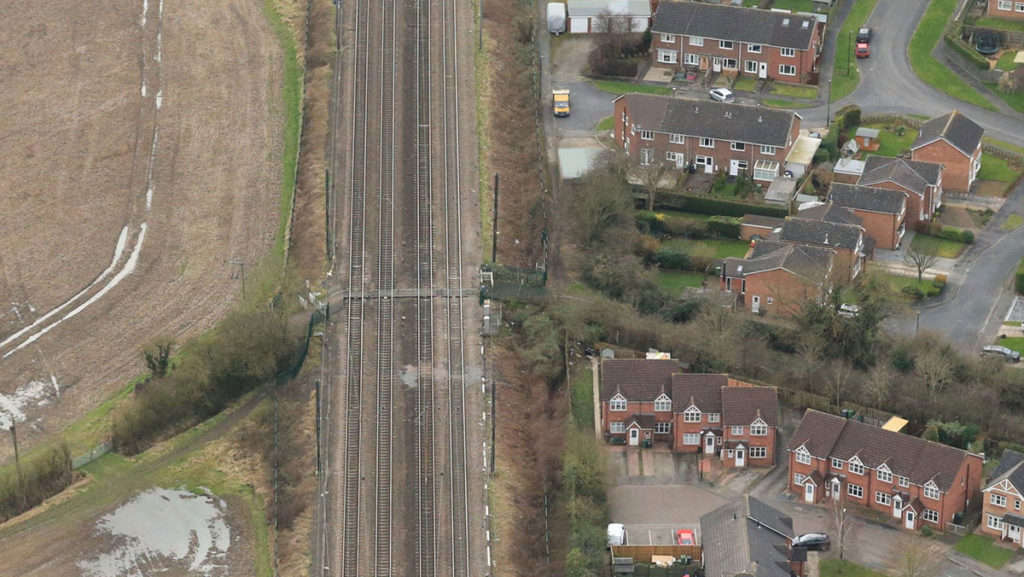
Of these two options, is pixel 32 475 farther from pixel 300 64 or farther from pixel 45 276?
pixel 300 64

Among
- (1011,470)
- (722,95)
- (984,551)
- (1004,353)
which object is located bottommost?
(984,551)

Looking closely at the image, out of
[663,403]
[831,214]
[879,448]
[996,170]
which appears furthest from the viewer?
[996,170]

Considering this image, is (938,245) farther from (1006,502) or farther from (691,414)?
(1006,502)

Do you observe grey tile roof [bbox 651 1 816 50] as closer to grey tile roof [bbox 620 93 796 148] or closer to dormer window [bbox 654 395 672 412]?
grey tile roof [bbox 620 93 796 148]

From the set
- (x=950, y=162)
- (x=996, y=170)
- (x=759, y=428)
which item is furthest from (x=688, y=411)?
(x=996, y=170)

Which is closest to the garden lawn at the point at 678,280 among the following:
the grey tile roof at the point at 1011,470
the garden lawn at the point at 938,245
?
the garden lawn at the point at 938,245

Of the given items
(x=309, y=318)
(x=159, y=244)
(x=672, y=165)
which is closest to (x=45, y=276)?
(x=159, y=244)
